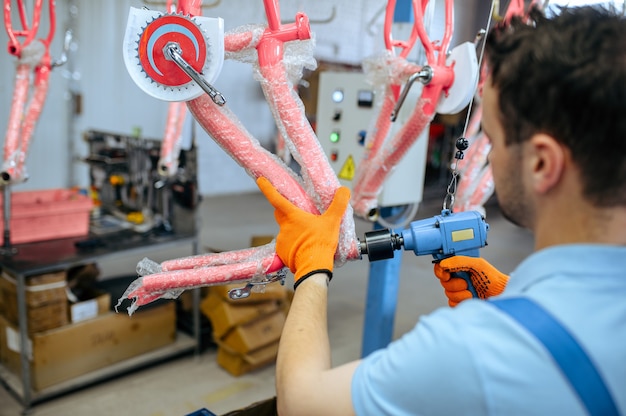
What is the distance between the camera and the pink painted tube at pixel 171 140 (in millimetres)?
2547

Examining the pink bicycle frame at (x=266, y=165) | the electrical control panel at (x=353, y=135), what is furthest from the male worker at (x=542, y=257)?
the electrical control panel at (x=353, y=135)

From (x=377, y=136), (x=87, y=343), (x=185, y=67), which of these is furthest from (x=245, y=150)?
(x=87, y=343)

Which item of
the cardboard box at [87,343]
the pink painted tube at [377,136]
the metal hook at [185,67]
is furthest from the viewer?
the cardboard box at [87,343]

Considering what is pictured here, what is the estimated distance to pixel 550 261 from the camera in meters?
0.65

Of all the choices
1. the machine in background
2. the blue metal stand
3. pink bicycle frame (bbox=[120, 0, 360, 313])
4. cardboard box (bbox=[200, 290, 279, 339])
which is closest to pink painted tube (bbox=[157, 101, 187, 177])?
A: the machine in background

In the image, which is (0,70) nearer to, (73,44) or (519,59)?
(73,44)

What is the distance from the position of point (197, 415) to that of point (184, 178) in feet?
5.09

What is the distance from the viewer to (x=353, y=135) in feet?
7.52

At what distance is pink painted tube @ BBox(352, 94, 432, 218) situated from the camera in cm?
157

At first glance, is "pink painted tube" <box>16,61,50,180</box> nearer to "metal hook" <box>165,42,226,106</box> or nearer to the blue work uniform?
"metal hook" <box>165,42,226,106</box>

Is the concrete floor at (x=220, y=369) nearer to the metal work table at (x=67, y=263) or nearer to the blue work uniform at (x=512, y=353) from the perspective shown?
the metal work table at (x=67, y=263)

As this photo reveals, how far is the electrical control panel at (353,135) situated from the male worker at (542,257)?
4.99 ft

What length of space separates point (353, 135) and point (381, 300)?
2.51 ft

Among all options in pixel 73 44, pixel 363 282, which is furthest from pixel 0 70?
pixel 363 282
